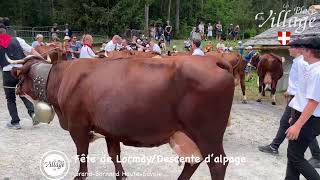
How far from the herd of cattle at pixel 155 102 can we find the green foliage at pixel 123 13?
24.2m

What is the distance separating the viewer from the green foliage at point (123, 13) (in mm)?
29031

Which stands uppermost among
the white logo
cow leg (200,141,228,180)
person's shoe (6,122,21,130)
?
cow leg (200,141,228,180)

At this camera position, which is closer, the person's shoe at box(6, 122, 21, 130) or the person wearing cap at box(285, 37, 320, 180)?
the person wearing cap at box(285, 37, 320, 180)

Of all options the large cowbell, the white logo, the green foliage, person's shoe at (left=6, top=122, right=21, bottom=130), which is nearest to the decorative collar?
person's shoe at (left=6, top=122, right=21, bottom=130)

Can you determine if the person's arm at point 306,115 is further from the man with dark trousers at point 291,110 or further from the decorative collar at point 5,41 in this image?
the decorative collar at point 5,41

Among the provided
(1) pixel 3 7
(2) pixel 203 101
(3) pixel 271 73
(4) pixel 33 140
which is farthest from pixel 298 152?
(1) pixel 3 7

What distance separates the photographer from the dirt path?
19.2 feet

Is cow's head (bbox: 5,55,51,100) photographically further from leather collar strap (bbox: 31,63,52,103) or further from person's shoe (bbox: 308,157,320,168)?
person's shoe (bbox: 308,157,320,168)

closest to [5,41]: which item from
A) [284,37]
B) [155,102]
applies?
[155,102]

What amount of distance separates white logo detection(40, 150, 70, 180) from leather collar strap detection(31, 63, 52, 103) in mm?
972

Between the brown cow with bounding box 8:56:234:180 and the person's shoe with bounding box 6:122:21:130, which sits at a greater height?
the brown cow with bounding box 8:56:234:180

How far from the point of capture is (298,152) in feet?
15.0

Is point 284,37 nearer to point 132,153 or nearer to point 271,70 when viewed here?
point 271,70

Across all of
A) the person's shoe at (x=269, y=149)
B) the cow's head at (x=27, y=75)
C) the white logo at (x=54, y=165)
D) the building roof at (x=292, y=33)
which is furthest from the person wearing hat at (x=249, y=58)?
the cow's head at (x=27, y=75)
